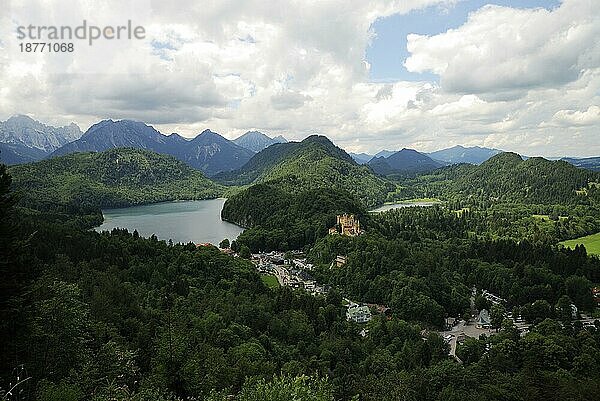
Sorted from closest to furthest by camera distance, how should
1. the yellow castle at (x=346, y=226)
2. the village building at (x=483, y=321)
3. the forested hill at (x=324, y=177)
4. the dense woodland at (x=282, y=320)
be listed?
1. the dense woodland at (x=282, y=320)
2. the village building at (x=483, y=321)
3. the yellow castle at (x=346, y=226)
4. the forested hill at (x=324, y=177)

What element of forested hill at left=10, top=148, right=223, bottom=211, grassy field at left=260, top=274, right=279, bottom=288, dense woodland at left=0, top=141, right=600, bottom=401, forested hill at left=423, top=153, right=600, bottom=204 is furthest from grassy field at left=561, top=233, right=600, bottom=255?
forested hill at left=10, top=148, right=223, bottom=211

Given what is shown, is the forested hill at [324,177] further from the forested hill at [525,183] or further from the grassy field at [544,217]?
the grassy field at [544,217]

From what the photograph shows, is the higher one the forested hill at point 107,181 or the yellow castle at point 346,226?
the forested hill at point 107,181

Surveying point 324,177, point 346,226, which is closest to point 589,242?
point 346,226

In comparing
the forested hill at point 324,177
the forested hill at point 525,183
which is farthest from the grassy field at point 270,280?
the forested hill at point 525,183

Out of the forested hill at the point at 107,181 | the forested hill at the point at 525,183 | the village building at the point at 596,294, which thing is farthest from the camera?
the forested hill at the point at 107,181

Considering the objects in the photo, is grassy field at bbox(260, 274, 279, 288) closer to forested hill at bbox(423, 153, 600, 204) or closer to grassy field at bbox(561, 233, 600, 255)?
grassy field at bbox(561, 233, 600, 255)

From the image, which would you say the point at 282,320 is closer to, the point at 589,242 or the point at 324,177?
the point at 589,242

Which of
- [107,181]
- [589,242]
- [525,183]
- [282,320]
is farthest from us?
[107,181]
